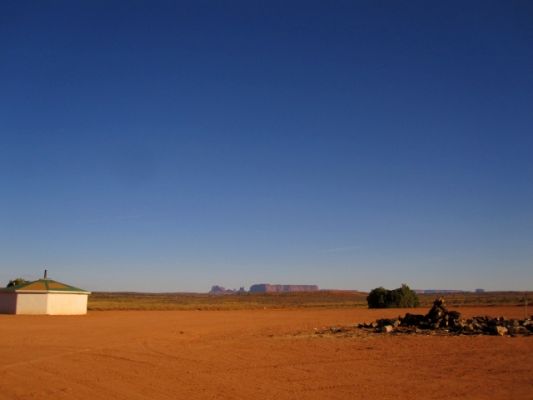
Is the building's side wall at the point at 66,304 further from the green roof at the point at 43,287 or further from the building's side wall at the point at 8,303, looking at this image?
the building's side wall at the point at 8,303

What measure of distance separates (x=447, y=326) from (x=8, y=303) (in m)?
34.3

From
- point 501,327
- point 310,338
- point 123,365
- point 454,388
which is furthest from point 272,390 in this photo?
point 501,327

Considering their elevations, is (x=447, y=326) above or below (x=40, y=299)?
below

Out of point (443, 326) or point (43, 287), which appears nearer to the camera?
point (443, 326)

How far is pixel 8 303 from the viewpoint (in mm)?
47188

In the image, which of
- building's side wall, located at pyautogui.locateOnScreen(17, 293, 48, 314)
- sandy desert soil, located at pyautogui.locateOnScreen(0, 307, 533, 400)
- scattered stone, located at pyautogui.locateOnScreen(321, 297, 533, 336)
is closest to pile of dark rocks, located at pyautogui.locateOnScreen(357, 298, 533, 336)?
scattered stone, located at pyautogui.locateOnScreen(321, 297, 533, 336)

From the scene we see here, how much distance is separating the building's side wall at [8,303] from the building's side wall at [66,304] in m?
2.73

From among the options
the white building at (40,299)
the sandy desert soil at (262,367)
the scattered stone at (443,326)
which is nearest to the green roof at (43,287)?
the white building at (40,299)

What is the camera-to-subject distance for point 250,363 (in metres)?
18.4

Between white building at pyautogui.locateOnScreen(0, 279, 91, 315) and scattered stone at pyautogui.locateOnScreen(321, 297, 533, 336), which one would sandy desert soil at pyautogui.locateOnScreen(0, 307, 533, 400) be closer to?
scattered stone at pyautogui.locateOnScreen(321, 297, 533, 336)

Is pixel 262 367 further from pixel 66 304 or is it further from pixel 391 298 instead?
pixel 391 298

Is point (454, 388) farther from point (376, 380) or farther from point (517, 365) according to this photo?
point (517, 365)

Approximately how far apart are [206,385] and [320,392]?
2854 millimetres

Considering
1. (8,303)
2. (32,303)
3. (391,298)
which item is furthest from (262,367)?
(391,298)
